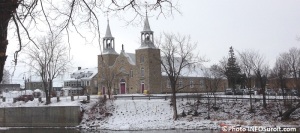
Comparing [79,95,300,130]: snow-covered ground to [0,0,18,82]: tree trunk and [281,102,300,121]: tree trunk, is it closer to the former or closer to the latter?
[281,102,300,121]: tree trunk

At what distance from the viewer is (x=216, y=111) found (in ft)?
145

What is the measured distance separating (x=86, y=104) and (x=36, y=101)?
10.2 metres

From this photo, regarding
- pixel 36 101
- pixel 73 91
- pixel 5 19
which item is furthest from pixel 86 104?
pixel 5 19

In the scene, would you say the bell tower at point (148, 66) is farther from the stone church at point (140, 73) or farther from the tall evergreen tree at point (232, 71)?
the tall evergreen tree at point (232, 71)

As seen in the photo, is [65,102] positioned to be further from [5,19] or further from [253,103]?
[5,19]

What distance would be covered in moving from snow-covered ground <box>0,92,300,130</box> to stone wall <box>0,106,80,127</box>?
164 cm

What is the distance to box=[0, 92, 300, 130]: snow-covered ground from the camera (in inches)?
1508

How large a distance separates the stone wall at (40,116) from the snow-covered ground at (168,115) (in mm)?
1645

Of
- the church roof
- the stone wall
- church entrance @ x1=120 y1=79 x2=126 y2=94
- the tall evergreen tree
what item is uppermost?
the church roof

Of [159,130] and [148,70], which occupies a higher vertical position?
[148,70]

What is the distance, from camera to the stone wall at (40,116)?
46.2 metres

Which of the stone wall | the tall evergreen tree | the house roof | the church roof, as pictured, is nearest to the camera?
the stone wall

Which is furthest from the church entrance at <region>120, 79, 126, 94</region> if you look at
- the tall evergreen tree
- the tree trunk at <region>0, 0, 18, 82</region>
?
the tree trunk at <region>0, 0, 18, 82</region>

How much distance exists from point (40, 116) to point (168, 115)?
15693 millimetres
